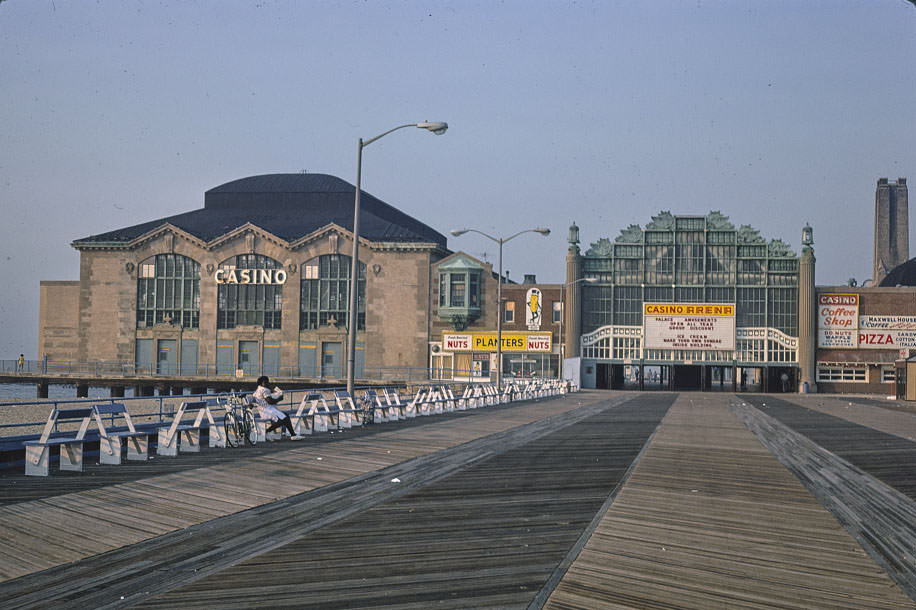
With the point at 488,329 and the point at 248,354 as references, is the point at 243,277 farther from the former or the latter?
the point at 488,329

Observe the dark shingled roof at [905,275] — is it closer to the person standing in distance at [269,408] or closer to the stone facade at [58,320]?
the stone facade at [58,320]

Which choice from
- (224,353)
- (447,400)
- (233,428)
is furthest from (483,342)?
(233,428)

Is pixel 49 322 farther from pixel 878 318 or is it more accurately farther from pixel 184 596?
pixel 184 596

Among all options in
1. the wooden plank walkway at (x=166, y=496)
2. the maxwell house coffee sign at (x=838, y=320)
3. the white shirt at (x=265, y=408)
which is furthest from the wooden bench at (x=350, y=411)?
the maxwell house coffee sign at (x=838, y=320)

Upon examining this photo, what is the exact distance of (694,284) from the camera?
80812mm

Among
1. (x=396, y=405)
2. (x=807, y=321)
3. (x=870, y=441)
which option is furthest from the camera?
(x=807, y=321)

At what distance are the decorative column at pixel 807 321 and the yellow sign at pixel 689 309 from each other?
5965 millimetres

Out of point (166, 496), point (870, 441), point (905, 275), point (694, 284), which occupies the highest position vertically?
point (905, 275)

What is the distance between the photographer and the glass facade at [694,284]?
263 ft

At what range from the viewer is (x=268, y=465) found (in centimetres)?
1636

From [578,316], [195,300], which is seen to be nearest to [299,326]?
[195,300]

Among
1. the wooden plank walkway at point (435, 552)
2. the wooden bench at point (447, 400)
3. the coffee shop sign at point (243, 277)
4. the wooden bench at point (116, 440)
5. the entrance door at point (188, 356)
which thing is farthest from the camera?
the coffee shop sign at point (243, 277)

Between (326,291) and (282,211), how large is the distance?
1992 cm

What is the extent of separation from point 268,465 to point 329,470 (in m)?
1.28
